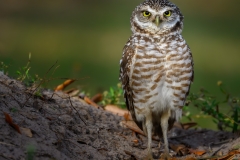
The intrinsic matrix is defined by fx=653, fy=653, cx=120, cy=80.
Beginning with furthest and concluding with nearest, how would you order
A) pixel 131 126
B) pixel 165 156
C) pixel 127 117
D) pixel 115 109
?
pixel 115 109 < pixel 127 117 < pixel 131 126 < pixel 165 156

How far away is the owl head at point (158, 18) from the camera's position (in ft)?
19.4

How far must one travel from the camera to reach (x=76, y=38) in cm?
1355

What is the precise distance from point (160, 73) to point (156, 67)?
6 cm

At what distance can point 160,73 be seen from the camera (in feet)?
18.5

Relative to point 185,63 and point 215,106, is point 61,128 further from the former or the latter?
point 215,106

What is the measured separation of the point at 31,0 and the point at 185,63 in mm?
10511

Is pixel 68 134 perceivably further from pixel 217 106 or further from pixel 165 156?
pixel 217 106

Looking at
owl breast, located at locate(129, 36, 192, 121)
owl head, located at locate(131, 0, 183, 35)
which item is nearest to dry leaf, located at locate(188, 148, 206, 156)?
owl breast, located at locate(129, 36, 192, 121)

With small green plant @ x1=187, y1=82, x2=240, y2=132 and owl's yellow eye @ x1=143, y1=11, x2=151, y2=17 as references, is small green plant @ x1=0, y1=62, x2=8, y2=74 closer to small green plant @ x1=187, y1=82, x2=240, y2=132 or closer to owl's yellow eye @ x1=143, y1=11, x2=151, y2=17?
owl's yellow eye @ x1=143, y1=11, x2=151, y2=17

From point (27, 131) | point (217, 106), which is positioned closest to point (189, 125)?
point (217, 106)

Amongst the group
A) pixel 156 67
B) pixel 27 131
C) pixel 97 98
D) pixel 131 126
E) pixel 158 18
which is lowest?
pixel 131 126

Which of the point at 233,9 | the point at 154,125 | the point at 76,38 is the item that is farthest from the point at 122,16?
the point at 154,125

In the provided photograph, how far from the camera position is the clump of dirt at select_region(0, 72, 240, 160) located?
4750 mm

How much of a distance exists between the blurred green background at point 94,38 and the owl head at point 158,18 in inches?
162
